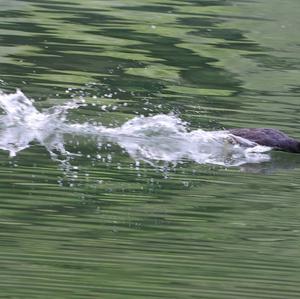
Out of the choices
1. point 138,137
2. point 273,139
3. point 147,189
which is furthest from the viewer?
point 138,137

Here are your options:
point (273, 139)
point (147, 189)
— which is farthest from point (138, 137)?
point (147, 189)

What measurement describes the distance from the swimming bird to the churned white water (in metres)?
0.05

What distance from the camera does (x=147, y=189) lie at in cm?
808

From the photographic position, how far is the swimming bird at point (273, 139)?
9648 millimetres

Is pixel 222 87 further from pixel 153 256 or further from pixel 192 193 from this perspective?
pixel 153 256

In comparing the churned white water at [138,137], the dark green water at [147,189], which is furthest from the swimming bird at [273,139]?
the dark green water at [147,189]

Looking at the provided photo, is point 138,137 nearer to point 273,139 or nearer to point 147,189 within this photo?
point 273,139

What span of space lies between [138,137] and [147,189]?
5.89ft

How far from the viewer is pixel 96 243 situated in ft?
21.9

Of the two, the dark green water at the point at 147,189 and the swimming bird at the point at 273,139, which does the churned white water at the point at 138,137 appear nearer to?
the swimming bird at the point at 273,139

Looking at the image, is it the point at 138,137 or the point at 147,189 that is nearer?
the point at 147,189

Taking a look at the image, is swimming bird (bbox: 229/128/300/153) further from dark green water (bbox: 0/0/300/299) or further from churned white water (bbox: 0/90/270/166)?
dark green water (bbox: 0/0/300/299)

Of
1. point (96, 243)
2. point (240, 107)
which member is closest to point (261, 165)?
point (240, 107)

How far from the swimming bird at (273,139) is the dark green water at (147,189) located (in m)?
0.16
